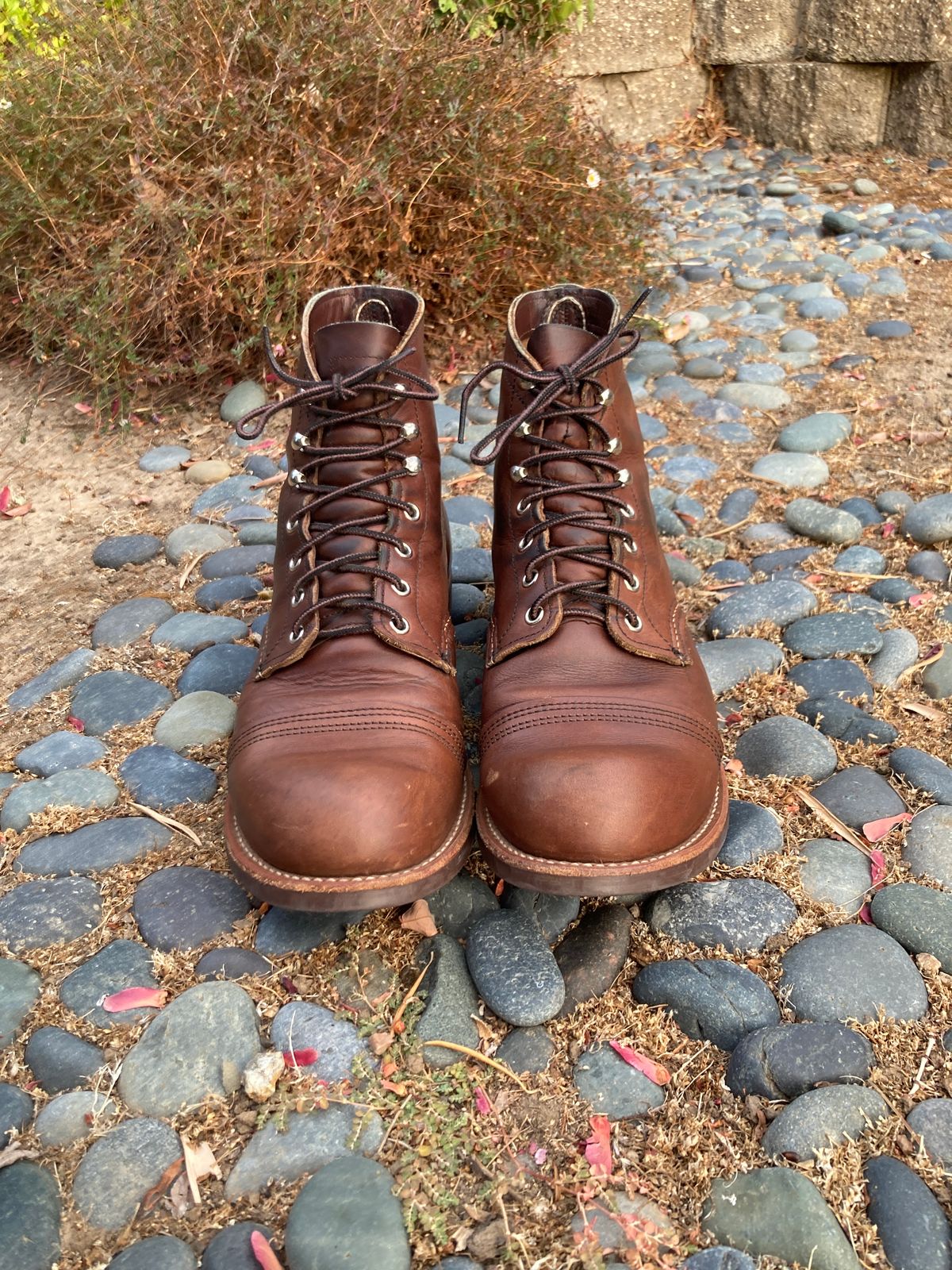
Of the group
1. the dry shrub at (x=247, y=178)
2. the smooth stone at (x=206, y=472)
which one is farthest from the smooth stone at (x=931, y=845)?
the dry shrub at (x=247, y=178)

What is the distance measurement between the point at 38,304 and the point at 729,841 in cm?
320

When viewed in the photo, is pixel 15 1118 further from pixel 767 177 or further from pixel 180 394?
pixel 767 177

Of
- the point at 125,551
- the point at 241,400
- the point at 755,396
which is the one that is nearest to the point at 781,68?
the point at 755,396

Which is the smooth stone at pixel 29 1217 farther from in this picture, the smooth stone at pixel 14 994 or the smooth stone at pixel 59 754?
the smooth stone at pixel 59 754

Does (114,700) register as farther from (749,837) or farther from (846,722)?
(846,722)

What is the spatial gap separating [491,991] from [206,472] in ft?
7.70

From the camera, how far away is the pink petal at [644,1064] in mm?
1515

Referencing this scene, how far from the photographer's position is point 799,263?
15.7ft

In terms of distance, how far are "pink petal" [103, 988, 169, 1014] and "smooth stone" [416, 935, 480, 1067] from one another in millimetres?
420

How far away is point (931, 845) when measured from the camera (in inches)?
73.1

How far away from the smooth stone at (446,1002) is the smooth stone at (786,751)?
750mm

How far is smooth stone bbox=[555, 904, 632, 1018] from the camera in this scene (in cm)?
165

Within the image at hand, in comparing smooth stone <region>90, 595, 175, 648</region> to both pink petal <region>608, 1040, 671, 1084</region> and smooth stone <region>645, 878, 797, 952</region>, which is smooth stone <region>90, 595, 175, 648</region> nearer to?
smooth stone <region>645, 878, 797, 952</region>

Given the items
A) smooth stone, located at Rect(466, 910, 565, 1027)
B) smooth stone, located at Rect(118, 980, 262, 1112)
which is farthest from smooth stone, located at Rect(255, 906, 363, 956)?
smooth stone, located at Rect(466, 910, 565, 1027)
